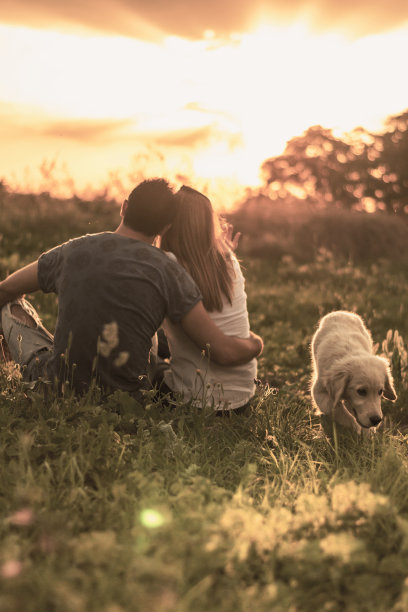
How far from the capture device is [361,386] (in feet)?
14.1

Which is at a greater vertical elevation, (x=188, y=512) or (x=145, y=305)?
(x=145, y=305)

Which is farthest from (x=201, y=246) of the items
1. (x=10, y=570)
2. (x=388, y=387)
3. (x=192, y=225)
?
(x=10, y=570)

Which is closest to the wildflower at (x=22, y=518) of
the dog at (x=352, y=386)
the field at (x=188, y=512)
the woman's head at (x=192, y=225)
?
the field at (x=188, y=512)

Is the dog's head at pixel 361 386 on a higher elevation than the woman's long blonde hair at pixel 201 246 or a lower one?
lower

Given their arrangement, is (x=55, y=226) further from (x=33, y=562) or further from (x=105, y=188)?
(x=33, y=562)

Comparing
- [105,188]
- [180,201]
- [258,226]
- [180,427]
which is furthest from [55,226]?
[180,427]

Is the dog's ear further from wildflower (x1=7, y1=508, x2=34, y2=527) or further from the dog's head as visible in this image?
wildflower (x1=7, y1=508, x2=34, y2=527)

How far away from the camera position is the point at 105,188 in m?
14.7

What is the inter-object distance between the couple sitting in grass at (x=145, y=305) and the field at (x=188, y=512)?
0.82 feet

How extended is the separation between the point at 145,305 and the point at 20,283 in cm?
98

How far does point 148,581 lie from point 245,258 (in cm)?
1147

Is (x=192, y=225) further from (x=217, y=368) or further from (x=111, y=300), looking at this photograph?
(x=217, y=368)

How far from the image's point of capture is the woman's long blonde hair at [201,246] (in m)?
4.15

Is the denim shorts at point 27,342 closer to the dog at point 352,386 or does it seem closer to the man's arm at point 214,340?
the man's arm at point 214,340
